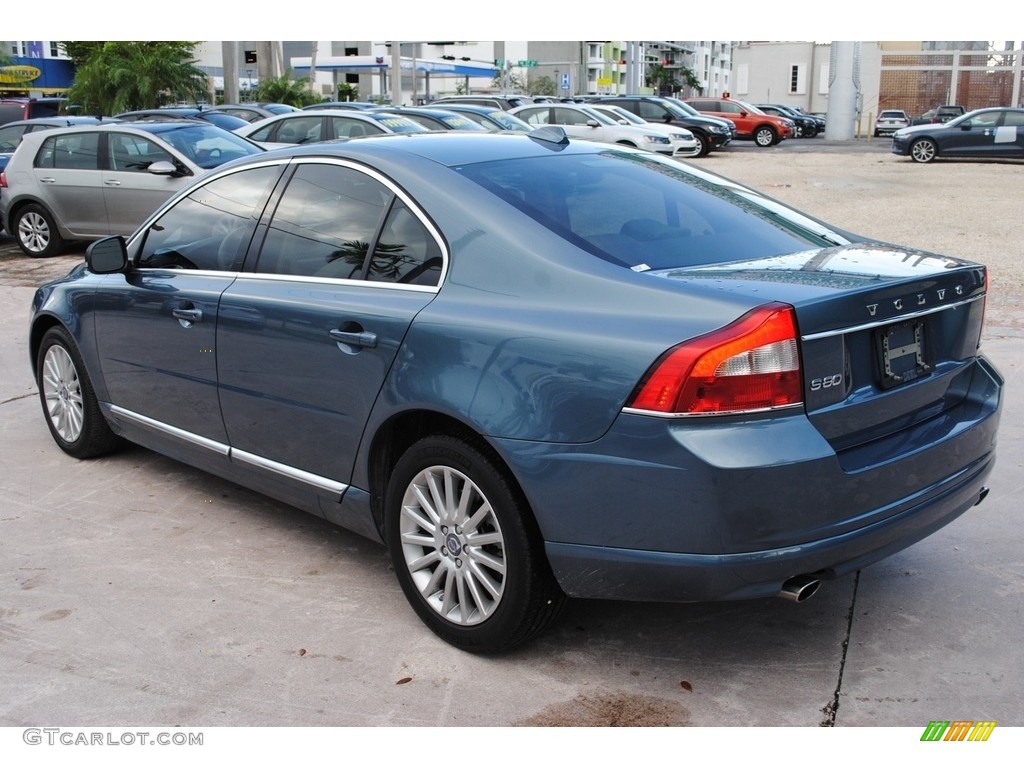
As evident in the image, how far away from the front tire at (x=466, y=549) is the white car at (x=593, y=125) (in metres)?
22.7

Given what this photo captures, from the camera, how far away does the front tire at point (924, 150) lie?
29.0m

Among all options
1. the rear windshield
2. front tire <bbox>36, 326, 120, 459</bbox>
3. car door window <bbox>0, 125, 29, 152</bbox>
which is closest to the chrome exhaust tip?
the rear windshield

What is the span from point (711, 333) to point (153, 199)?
11108 millimetres

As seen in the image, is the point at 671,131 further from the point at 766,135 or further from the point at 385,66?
the point at 385,66

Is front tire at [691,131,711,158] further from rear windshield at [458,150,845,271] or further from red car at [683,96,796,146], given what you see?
rear windshield at [458,150,845,271]

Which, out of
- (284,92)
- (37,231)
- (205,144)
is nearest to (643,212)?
(205,144)

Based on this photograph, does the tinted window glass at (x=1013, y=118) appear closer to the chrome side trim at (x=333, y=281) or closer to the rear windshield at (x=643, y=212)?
the rear windshield at (x=643, y=212)

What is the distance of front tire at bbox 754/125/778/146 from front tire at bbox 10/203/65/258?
30383 millimetres

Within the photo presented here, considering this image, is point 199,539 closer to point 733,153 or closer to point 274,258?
point 274,258

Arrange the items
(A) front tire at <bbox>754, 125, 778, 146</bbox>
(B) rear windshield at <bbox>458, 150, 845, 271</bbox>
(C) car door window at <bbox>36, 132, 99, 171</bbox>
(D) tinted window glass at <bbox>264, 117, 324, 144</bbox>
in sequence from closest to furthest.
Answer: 1. (B) rear windshield at <bbox>458, 150, 845, 271</bbox>
2. (C) car door window at <bbox>36, 132, 99, 171</bbox>
3. (D) tinted window glass at <bbox>264, 117, 324, 144</bbox>
4. (A) front tire at <bbox>754, 125, 778, 146</bbox>

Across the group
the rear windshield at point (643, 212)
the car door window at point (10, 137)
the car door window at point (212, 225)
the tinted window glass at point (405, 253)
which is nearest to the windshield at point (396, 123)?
the car door window at point (10, 137)

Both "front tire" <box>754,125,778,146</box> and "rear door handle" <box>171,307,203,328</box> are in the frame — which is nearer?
"rear door handle" <box>171,307,203,328</box>

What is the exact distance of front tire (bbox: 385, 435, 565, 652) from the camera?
3385 mm
